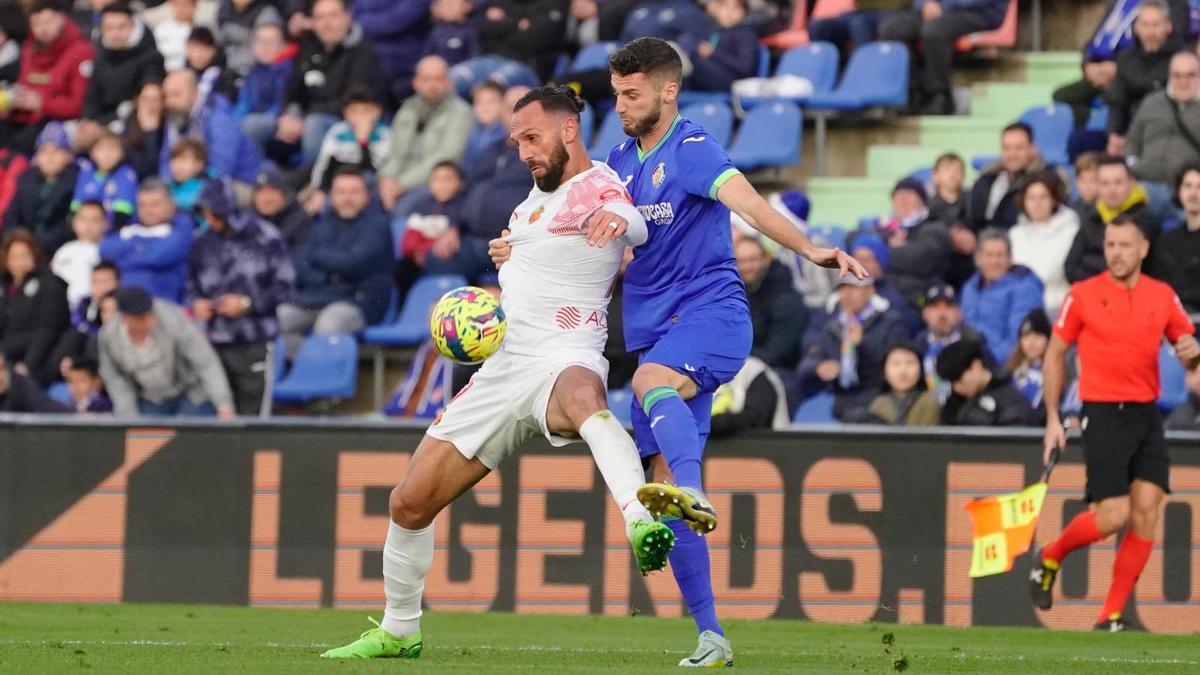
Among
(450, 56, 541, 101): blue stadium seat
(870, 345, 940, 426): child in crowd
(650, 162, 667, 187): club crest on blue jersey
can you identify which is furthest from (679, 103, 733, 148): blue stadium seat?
(650, 162, 667, 187): club crest on blue jersey

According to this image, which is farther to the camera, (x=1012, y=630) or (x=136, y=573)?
(x=136, y=573)

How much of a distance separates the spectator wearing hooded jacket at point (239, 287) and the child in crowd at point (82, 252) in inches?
42.2

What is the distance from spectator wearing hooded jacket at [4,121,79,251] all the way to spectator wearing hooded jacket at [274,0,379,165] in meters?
1.67

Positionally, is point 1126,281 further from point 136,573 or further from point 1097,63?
point 136,573

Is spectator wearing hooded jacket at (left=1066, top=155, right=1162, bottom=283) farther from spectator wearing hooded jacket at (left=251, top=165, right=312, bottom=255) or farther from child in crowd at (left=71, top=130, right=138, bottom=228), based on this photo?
child in crowd at (left=71, top=130, right=138, bottom=228)

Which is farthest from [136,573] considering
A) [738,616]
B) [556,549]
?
[738,616]

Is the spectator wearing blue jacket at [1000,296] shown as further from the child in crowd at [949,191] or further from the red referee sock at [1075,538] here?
the red referee sock at [1075,538]

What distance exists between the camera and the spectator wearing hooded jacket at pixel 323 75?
17.3m

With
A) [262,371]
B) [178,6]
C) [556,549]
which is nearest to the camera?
[556,549]

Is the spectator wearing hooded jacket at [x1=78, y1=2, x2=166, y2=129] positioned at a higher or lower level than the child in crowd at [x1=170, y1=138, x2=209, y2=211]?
higher

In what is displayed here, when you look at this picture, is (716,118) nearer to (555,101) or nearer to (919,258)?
(919,258)

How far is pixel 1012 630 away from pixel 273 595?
425 cm

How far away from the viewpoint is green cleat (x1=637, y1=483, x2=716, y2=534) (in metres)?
7.15

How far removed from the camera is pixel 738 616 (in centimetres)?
1188
